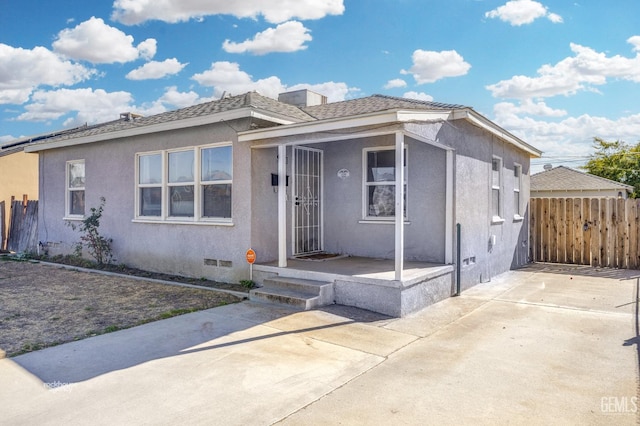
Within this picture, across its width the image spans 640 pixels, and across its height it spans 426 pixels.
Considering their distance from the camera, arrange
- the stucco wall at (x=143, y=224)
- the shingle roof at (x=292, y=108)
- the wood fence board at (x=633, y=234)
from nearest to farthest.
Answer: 1. the stucco wall at (x=143, y=224)
2. the shingle roof at (x=292, y=108)
3. the wood fence board at (x=633, y=234)

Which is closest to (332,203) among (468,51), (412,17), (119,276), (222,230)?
(222,230)

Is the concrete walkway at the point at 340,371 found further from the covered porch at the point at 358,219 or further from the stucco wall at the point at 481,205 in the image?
the stucco wall at the point at 481,205

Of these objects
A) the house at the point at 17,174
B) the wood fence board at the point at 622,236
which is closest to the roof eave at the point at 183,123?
the house at the point at 17,174

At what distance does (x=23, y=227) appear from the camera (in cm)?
1396

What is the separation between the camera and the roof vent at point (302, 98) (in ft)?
36.9

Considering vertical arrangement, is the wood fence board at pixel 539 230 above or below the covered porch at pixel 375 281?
above

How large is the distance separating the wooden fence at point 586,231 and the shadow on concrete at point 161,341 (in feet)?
25.7

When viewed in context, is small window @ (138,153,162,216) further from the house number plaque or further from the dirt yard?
the house number plaque

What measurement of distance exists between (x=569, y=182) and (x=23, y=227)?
902 inches

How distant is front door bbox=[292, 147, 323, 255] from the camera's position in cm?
884

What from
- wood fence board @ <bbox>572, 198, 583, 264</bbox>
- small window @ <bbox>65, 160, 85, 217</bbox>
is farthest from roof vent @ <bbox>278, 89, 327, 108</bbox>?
wood fence board @ <bbox>572, 198, 583, 264</bbox>

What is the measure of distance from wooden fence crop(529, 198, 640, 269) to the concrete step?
7.96 m

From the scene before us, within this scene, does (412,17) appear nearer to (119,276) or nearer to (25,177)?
(119,276)

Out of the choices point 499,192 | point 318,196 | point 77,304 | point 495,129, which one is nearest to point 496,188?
point 499,192
